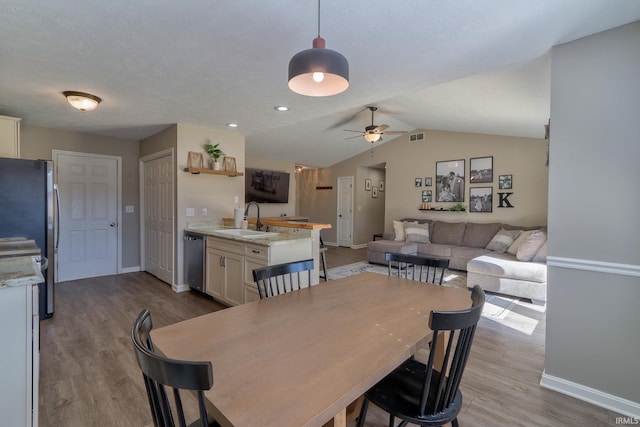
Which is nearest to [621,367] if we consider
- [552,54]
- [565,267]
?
[565,267]

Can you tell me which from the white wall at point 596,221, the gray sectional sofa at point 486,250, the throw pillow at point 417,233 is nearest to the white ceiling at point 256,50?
the white wall at point 596,221

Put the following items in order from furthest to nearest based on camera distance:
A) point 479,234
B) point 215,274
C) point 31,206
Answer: point 479,234 → point 215,274 → point 31,206

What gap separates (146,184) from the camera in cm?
505

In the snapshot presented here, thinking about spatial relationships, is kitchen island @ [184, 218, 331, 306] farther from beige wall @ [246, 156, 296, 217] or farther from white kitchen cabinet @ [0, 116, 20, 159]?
beige wall @ [246, 156, 296, 217]

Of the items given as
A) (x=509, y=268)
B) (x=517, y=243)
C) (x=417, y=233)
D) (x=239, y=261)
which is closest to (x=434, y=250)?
(x=417, y=233)

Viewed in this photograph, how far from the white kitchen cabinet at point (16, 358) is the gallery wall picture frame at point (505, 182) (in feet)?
22.1

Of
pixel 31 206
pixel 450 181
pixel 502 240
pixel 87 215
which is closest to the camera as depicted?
pixel 31 206

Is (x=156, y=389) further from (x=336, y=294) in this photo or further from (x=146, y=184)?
(x=146, y=184)

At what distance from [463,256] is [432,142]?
2804mm

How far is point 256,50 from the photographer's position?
6.97 ft

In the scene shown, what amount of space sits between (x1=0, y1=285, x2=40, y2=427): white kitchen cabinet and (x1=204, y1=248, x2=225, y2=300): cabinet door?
7.12 ft

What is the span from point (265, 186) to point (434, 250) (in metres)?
4.29

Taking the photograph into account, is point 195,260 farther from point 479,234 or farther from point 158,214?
point 479,234

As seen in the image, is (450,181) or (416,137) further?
(416,137)
